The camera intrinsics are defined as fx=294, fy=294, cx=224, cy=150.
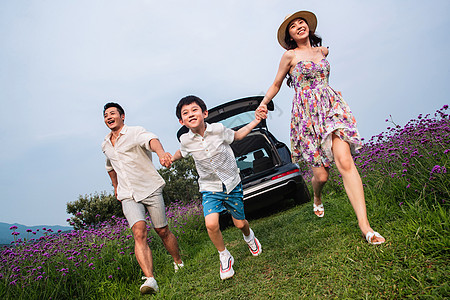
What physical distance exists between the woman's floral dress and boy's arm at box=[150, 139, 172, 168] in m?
1.50

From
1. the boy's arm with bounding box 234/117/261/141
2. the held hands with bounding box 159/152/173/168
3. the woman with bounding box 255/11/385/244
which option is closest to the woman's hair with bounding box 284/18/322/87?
the woman with bounding box 255/11/385/244

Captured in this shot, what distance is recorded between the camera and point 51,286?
3408 millimetres

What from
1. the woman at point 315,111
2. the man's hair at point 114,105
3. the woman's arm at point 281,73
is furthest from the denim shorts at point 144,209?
the woman's arm at point 281,73

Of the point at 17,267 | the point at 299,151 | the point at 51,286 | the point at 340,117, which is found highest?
the point at 340,117

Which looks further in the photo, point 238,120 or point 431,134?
point 238,120

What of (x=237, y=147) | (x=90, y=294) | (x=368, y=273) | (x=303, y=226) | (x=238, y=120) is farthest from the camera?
(x=237, y=147)

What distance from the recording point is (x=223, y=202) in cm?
335

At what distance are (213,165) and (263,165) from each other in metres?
3.85

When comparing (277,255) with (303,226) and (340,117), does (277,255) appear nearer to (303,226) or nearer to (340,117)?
(303,226)

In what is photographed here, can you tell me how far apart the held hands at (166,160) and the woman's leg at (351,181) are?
172cm

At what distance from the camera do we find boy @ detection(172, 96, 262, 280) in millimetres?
3150

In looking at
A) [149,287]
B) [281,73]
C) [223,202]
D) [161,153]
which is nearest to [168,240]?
[149,287]

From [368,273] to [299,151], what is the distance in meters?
1.59

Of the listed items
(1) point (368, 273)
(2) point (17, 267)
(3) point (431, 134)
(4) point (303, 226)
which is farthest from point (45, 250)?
(3) point (431, 134)
